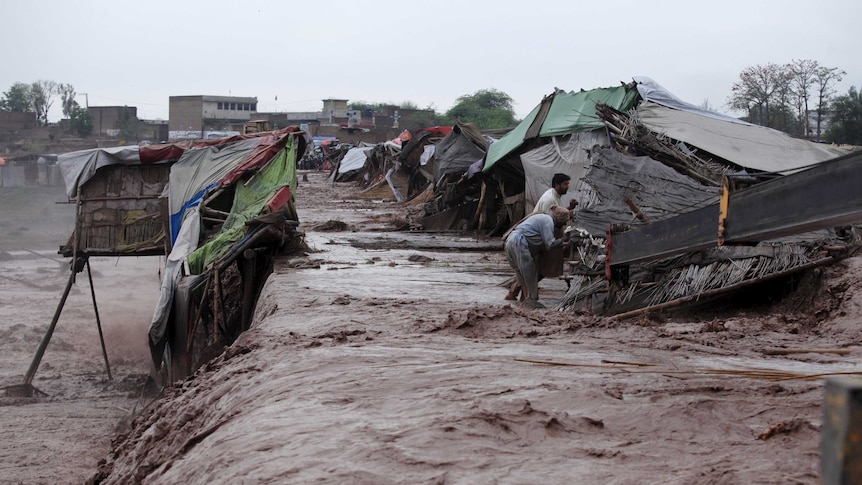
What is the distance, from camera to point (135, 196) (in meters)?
12.3

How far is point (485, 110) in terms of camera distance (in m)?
59.2

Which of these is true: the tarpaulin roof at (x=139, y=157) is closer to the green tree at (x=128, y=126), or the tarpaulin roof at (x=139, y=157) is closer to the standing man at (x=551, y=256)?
the standing man at (x=551, y=256)

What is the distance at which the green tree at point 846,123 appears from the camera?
25.0 metres

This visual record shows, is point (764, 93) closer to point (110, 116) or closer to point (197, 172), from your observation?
point (197, 172)

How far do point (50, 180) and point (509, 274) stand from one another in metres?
37.6

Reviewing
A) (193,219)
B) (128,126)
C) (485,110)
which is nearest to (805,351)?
(193,219)

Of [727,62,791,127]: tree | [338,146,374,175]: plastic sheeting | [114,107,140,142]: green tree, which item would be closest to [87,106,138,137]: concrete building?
[114,107,140,142]: green tree

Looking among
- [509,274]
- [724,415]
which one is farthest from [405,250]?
[724,415]

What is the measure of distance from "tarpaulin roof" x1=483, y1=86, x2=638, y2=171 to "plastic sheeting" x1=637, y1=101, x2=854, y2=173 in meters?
0.70

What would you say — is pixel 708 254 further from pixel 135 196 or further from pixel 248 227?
pixel 135 196

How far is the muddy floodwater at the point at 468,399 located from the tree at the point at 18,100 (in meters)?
67.7

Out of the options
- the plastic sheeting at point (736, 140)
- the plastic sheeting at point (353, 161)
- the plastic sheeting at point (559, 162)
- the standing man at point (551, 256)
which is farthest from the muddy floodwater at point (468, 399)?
the plastic sheeting at point (353, 161)

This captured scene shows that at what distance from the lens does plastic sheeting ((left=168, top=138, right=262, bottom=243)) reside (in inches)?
444

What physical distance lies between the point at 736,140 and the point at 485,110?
48.5 meters
